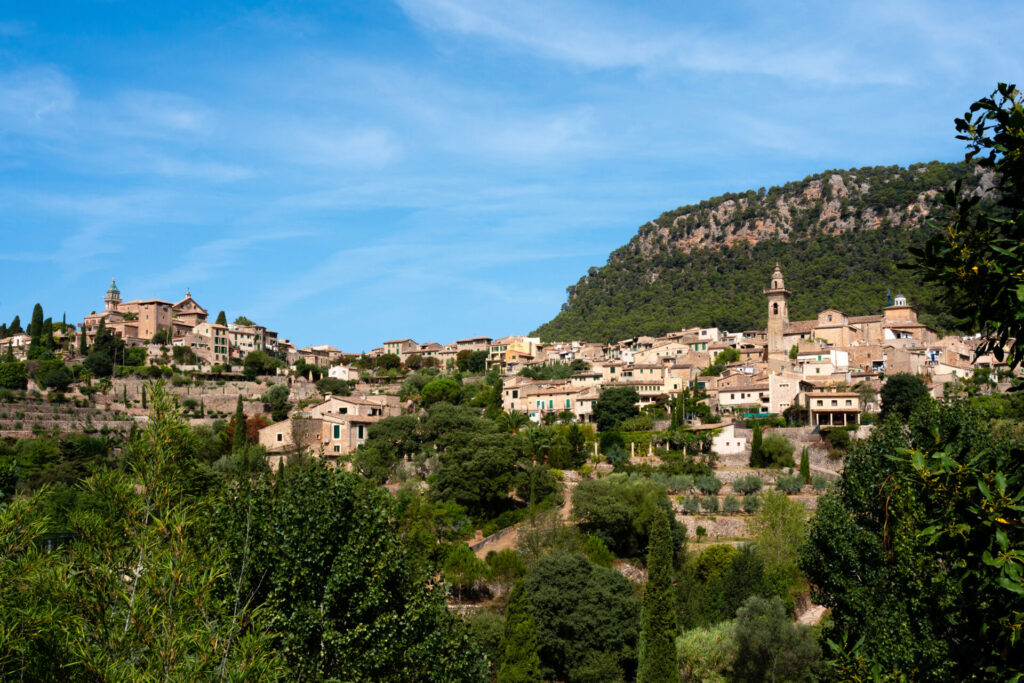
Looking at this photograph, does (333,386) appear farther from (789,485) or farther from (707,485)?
(789,485)

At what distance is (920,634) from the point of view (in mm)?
15961

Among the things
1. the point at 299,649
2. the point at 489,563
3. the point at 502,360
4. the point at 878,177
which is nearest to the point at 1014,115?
the point at 299,649

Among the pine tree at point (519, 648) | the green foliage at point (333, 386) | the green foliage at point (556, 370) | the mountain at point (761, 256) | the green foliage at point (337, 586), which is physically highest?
the mountain at point (761, 256)

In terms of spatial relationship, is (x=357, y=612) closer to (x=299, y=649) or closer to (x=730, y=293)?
(x=299, y=649)

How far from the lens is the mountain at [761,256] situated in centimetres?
11756

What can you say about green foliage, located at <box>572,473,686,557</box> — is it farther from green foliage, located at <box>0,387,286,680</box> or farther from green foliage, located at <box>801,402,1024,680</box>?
green foliage, located at <box>0,387,286,680</box>

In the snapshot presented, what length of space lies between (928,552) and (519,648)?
955 inches

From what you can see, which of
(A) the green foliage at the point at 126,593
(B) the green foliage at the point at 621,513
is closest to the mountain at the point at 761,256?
(B) the green foliage at the point at 621,513

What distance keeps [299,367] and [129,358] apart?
15.6m

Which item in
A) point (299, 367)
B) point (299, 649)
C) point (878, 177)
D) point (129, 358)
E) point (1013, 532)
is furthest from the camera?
point (878, 177)

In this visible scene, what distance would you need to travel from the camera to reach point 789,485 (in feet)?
163

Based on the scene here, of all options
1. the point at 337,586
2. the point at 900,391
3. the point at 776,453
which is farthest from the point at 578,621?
the point at 900,391

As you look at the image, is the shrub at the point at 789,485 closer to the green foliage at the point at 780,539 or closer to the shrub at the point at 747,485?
the shrub at the point at 747,485

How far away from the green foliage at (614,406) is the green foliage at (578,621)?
101 ft
